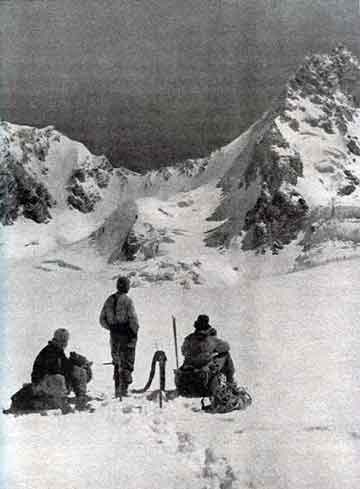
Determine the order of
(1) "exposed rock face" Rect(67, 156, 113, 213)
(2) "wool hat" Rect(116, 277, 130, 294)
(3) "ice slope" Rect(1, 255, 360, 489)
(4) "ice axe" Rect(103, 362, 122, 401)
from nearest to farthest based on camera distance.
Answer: (3) "ice slope" Rect(1, 255, 360, 489), (4) "ice axe" Rect(103, 362, 122, 401), (2) "wool hat" Rect(116, 277, 130, 294), (1) "exposed rock face" Rect(67, 156, 113, 213)

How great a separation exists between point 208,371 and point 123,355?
3.80ft

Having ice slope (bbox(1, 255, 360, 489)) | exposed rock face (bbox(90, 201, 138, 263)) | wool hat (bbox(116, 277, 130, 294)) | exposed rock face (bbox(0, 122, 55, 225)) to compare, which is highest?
exposed rock face (bbox(0, 122, 55, 225))

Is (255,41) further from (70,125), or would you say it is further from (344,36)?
(70,125)

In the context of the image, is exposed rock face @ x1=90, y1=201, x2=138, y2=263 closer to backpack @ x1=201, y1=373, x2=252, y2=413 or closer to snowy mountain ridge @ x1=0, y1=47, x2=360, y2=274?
snowy mountain ridge @ x1=0, y1=47, x2=360, y2=274

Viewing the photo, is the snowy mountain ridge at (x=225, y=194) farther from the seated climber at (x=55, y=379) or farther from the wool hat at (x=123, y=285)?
the seated climber at (x=55, y=379)

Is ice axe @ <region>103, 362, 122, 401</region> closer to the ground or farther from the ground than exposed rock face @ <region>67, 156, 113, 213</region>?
closer to the ground

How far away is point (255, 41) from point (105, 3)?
2183 mm

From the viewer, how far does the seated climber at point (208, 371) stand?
11.1m

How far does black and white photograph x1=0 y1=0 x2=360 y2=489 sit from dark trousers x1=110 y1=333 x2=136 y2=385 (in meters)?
0.02

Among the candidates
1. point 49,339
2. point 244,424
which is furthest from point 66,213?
point 244,424

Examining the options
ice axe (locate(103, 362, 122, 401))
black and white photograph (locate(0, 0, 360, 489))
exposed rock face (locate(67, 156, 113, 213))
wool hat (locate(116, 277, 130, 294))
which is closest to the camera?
black and white photograph (locate(0, 0, 360, 489))

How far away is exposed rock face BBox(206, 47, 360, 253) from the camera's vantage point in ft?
38.0

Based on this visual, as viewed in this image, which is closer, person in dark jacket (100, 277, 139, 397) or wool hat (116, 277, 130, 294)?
person in dark jacket (100, 277, 139, 397)

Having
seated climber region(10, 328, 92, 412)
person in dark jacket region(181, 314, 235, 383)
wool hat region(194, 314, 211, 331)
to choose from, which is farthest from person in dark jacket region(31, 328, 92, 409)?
wool hat region(194, 314, 211, 331)
